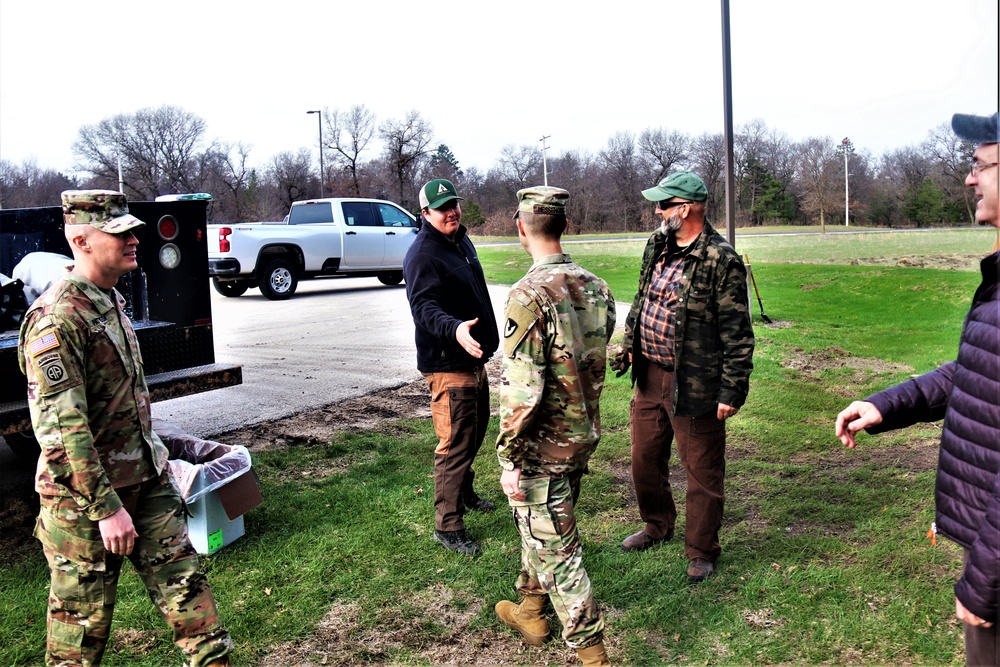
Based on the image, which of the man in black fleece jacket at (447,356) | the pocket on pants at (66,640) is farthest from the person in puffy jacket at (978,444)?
the pocket on pants at (66,640)

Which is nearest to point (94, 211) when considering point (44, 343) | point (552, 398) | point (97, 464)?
point (44, 343)

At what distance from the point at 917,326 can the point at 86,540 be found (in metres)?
8.98

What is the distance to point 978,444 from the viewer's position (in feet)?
6.15

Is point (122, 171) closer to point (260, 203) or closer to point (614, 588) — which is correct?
point (614, 588)

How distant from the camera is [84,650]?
2529 millimetres

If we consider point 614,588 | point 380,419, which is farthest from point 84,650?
point 380,419

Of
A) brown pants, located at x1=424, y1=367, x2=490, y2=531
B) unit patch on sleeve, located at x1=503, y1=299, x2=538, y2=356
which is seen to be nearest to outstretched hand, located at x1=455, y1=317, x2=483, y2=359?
brown pants, located at x1=424, y1=367, x2=490, y2=531

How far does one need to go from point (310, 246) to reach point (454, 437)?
447 inches

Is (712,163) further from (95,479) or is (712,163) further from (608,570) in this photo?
(95,479)

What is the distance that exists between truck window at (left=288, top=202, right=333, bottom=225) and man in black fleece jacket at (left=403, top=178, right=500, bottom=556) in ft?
37.5

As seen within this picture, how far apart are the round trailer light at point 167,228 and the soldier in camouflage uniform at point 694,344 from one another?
2.92m

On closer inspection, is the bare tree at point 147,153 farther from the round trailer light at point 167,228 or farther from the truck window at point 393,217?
the truck window at point 393,217

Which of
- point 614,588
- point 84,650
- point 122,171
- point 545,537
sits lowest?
point 614,588

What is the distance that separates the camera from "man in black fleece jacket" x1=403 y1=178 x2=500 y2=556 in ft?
13.2
